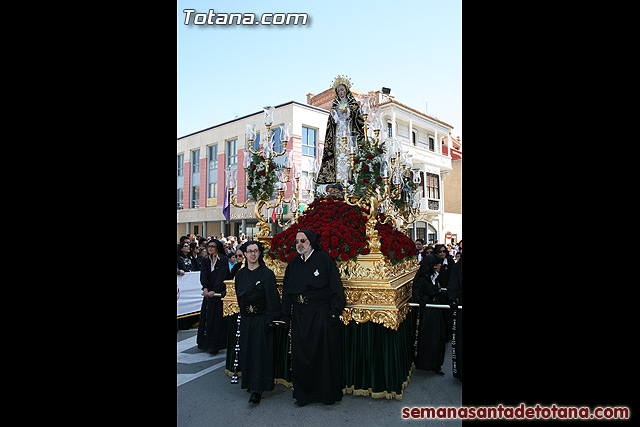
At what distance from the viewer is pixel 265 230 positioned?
19.1 feet

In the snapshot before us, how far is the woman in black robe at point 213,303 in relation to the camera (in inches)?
248

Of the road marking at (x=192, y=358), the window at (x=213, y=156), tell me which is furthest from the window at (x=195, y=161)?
the road marking at (x=192, y=358)

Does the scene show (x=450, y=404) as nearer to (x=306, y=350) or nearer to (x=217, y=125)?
(x=306, y=350)

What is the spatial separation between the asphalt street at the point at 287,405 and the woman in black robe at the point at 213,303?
3.45 feet

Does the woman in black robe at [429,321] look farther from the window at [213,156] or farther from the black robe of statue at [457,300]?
the window at [213,156]

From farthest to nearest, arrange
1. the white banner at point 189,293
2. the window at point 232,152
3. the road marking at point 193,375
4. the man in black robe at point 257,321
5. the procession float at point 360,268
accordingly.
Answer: the window at point 232,152, the white banner at point 189,293, the road marking at point 193,375, the procession float at point 360,268, the man in black robe at point 257,321

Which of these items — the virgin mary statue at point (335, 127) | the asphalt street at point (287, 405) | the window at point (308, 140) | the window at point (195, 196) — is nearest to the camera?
the asphalt street at point (287, 405)

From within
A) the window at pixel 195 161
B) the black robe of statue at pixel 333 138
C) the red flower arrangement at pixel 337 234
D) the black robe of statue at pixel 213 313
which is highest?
the window at pixel 195 161

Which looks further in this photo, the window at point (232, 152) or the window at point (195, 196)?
the window at point (195, 196)

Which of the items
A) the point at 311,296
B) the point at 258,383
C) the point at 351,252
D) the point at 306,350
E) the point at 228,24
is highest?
the point at 228,24

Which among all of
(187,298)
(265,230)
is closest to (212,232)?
(187,298)

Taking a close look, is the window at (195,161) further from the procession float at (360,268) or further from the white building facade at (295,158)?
the procession float at (360,268)

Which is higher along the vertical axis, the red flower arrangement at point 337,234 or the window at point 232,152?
the window at point 232,152

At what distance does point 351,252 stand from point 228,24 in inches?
110
